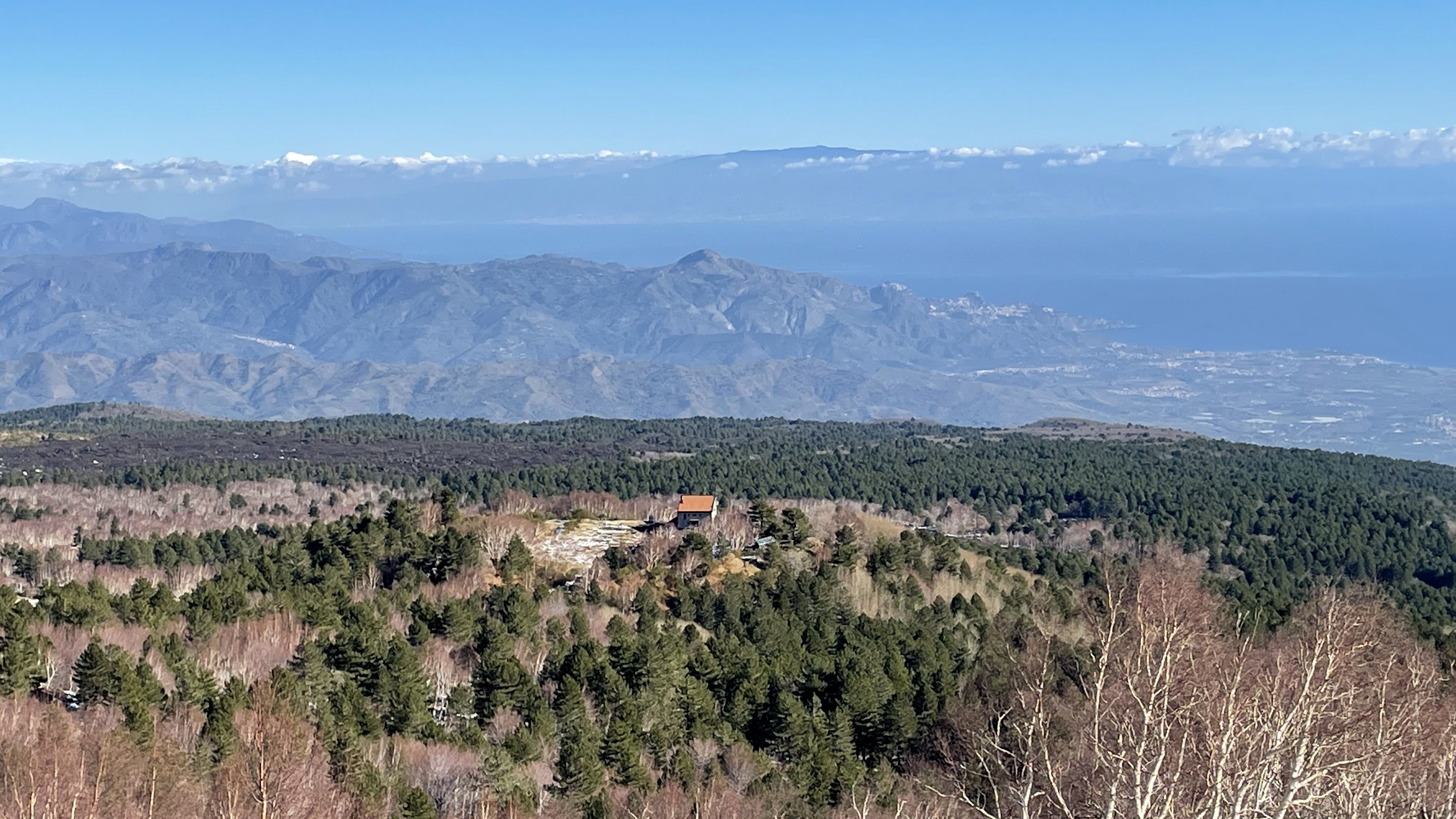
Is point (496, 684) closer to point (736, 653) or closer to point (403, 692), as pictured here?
point (403, 692)

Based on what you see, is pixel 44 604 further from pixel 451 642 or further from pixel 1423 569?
pixel 1423 569

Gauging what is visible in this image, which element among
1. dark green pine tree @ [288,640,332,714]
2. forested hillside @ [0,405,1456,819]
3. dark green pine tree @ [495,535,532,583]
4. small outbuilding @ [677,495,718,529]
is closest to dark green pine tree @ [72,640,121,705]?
forested hillside @ [0,405,1456,819]

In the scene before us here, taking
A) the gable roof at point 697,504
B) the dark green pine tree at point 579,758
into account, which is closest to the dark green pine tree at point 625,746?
the dark green pine tree at point 579,758

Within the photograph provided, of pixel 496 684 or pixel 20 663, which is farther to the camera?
pixel 496 684

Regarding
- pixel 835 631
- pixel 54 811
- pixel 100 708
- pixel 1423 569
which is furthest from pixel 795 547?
pixel 54 811

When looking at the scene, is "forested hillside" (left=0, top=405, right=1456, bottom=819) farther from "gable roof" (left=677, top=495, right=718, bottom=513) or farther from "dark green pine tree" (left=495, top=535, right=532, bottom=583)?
"gable roof" (left=677, top=495, right=718, bottom=513)

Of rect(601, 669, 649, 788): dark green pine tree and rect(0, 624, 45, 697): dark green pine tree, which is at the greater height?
rect(0, 624, 45, 697): dark green pine tree

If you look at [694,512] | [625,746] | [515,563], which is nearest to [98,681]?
[625,746]

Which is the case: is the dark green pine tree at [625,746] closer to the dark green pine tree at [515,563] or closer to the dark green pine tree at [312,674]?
the dark green pine tree at [312,674]
